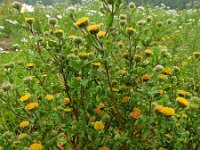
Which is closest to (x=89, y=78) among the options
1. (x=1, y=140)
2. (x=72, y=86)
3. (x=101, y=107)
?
(x=72, y=86)

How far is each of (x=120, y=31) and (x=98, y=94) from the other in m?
0.41

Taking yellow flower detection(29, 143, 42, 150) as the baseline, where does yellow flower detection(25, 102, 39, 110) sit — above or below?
above

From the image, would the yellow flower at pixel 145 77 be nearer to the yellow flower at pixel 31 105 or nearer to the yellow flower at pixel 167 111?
the yellow flower at pixel 167 111

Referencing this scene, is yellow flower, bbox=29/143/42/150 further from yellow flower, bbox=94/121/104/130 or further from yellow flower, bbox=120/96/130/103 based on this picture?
yellow flower, bbox=120/96/130/103

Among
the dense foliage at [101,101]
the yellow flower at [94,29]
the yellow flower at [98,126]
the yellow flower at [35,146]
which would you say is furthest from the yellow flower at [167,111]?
the yellow flower at [35,146]

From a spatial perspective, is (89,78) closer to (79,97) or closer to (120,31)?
(79,97)

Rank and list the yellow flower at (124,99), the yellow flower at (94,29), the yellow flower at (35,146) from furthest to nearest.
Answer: the yellow flower at (124,99) < the yellow flower at (35,146) < the yellow flower at (94,29)

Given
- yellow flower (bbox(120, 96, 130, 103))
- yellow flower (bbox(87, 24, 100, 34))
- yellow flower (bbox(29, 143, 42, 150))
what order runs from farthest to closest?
yellow flower (bbox(120, 96, 130, 103)) → yellow flower (bbox(29, 143, 42, 150)) → yellow flower (bbox(87, 24, 100, 34))

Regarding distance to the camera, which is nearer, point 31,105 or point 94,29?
point 94,29

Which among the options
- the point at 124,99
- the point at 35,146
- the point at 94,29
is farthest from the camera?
the point at 124,99

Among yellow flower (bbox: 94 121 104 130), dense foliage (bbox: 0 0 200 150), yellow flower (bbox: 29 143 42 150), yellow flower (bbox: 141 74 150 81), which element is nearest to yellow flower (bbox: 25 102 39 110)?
dense foliage (bbox: 0 0 200 150)

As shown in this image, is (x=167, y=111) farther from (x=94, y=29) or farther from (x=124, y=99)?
(x=94, y=29)

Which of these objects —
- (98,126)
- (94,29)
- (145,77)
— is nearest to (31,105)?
(98,126)

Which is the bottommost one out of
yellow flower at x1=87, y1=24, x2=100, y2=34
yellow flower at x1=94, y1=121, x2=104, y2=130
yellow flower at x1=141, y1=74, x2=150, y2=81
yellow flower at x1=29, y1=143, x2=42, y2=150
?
yellow flower at x1=29, y1=143, x2=42, y2=150
